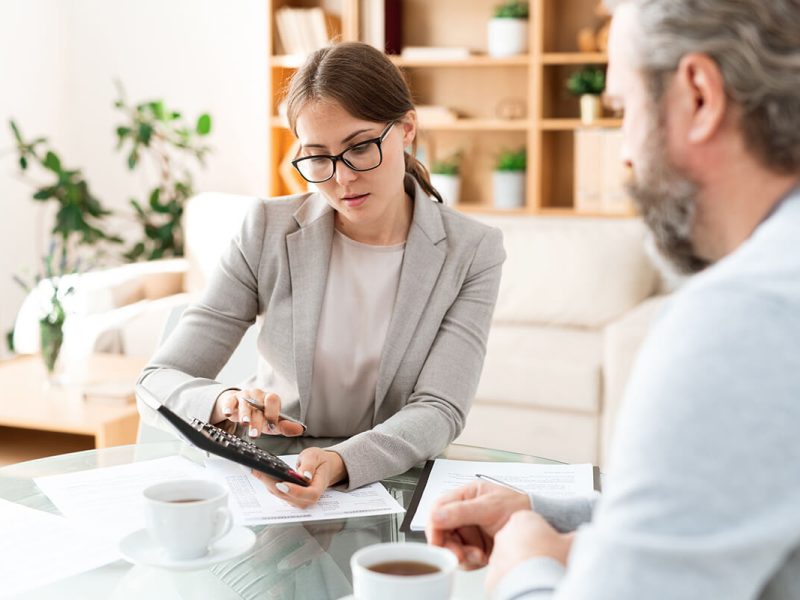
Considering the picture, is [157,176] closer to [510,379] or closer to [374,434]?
[510,379]

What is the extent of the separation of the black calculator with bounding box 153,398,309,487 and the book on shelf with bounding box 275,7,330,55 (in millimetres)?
3444

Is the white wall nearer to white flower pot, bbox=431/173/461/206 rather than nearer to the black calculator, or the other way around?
white flower pot, bbox=431/173/461/206

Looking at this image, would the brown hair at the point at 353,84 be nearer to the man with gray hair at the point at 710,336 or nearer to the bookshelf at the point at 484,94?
the man with gray hair at the point at 710,336

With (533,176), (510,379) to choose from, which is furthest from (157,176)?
(510,379)

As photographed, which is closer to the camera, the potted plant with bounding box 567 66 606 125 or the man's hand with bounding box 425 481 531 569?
the man's hand with bounding box 425 481 531 569

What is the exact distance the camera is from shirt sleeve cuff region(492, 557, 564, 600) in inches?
30.3

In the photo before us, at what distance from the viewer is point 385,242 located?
177cm

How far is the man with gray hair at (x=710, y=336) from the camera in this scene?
592 millimetres

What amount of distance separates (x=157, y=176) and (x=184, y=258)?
2.32 ft

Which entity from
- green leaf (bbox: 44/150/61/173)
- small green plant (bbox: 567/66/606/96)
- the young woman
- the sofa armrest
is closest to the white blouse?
the young woman

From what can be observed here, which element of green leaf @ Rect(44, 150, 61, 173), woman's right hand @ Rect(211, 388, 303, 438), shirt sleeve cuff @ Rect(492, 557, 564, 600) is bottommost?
woman's right hand @ Rect(211, 388, 303, 438)

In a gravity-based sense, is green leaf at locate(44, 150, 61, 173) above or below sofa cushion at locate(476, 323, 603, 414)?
above

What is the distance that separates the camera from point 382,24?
4.32m

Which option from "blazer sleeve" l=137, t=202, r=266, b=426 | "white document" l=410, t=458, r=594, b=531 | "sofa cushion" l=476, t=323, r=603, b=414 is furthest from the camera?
"sofa cushion" l=476, t=323, r=603, b=414
